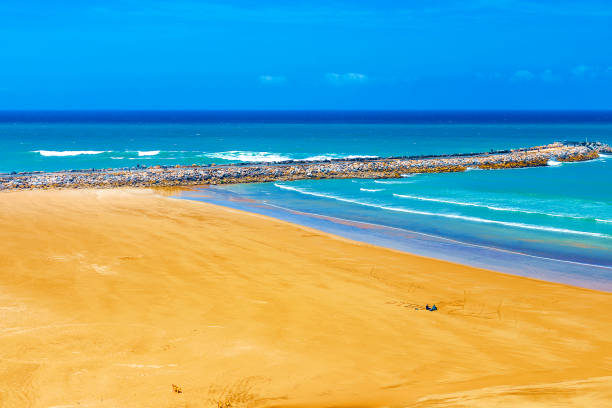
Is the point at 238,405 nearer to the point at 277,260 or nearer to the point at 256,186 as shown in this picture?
the point at 277,260

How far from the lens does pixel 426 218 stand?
2652cm

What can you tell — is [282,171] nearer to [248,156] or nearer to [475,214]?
[248,156]

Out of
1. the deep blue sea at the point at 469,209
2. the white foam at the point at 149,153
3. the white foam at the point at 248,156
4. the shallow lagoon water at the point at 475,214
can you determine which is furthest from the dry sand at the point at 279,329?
the white foam at the point at 149,153

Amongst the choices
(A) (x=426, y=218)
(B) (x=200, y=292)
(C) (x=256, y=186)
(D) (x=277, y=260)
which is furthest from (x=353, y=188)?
(B) (x=200, y=292)

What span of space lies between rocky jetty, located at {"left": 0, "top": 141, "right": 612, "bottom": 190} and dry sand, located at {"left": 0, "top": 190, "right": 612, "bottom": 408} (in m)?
19.4

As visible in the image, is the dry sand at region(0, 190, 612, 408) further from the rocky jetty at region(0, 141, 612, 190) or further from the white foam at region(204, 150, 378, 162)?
the white foam at region(204, 150, 378, 162)

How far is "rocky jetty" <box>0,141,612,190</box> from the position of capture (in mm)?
37719

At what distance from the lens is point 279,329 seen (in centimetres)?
1100

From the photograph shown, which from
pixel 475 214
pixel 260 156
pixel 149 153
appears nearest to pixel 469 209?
pixel 475 214

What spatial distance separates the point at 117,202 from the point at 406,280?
20.3 meters

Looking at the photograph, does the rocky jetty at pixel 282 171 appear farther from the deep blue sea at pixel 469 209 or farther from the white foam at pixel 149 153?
the white foam at pixel 149 153

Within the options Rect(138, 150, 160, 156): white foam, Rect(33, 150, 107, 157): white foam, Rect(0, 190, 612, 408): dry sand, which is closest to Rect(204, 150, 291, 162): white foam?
Rect(138, 150, 160, 156): white foam

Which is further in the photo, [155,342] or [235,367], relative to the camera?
[155,342]

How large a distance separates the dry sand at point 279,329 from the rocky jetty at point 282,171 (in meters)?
19.4
